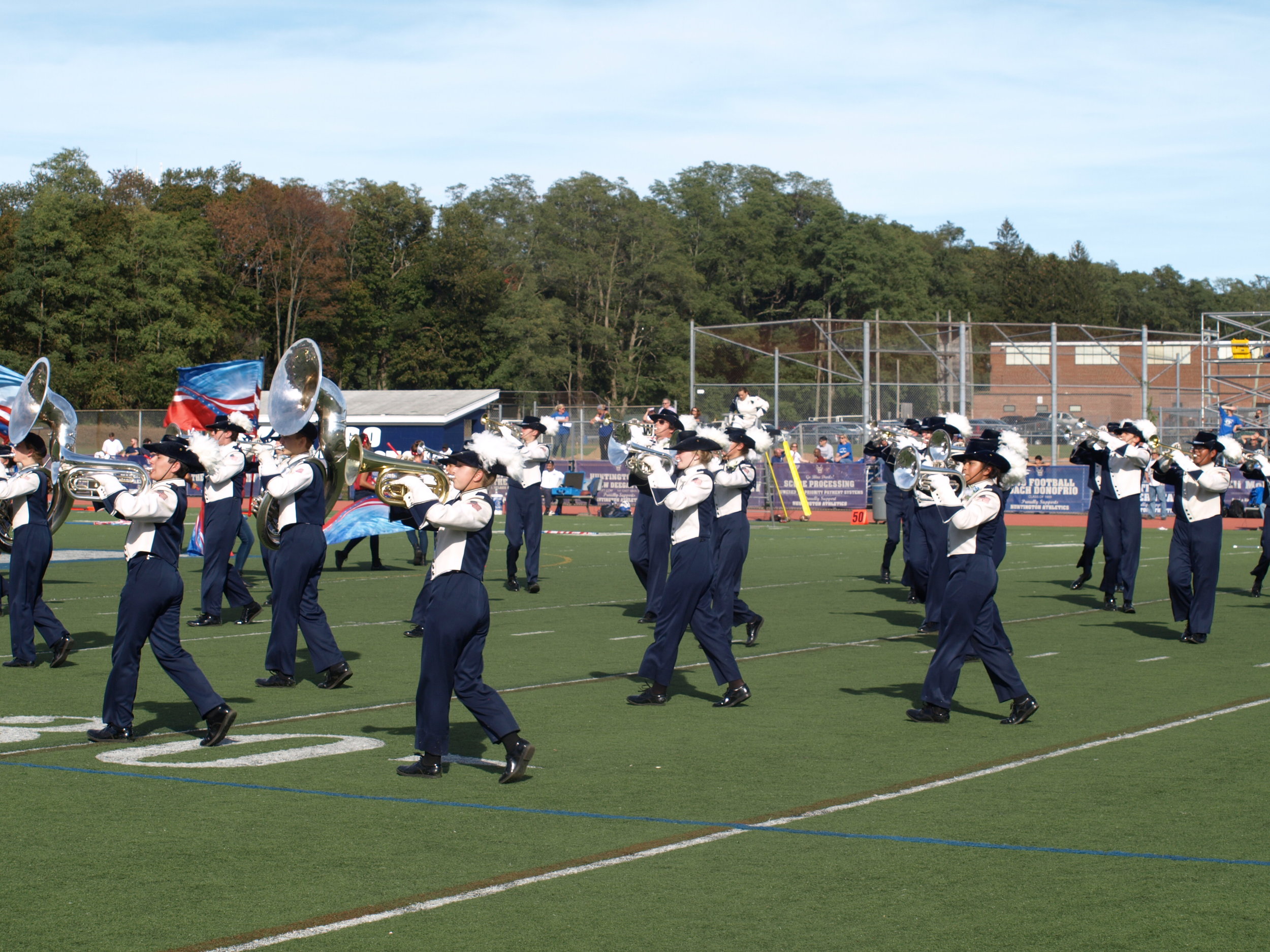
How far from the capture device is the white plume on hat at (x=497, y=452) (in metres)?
7.27

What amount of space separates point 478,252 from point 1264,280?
8694 centimetres

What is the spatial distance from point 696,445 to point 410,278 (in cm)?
6712

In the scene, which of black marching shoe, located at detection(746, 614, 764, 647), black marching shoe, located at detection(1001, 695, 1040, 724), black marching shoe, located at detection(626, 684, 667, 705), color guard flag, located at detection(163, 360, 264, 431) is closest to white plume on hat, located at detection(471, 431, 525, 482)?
black marching shoe, located at detection(626, 684, 667, 705)

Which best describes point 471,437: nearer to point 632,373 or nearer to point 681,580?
point 681,580

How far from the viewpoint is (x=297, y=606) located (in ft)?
32.2

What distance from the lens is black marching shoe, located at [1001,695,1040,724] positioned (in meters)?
8.57

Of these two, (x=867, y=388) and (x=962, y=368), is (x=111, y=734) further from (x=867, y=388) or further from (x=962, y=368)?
(x=962, y=368)

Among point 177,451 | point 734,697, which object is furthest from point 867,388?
point 177,451

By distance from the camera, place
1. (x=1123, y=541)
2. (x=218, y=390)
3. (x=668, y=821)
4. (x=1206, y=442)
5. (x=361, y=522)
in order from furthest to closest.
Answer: (x=218, y=390) < (x=361, y=522) < (x=1123, y=541) < (x=1206, y=442) < (x=668, y=821)

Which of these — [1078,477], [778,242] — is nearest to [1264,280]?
[778,242]

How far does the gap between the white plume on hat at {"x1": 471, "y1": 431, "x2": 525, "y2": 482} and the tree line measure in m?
52.0

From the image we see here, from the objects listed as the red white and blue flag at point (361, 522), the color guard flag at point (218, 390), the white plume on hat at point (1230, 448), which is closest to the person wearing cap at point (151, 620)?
the white plume on hat at point (1230, 448)

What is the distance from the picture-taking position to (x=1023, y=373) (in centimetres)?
3853

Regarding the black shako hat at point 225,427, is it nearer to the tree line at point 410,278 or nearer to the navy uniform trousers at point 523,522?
the navy uniform trousers at point 523,522
